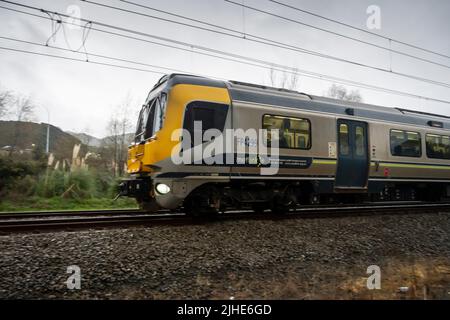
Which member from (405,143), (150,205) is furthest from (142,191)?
(405,143)

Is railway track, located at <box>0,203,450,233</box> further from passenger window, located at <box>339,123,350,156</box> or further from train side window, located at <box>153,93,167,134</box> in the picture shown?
train side window, located at <box>153,93,167,134</box>

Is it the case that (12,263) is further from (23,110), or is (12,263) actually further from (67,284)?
(23,110)

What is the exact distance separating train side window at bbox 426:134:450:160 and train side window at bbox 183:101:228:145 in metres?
8.98

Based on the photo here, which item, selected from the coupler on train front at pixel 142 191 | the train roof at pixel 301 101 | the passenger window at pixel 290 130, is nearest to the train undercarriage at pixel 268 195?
the coupler on train front at pixel 142 191

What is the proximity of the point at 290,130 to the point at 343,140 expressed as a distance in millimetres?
2228

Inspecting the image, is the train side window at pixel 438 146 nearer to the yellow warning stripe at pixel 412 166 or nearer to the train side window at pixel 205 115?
the yellow warning stripe at pixel 412 166

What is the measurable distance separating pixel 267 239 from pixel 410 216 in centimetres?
551

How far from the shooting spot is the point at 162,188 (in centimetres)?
725

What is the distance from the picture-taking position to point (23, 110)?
23203mm

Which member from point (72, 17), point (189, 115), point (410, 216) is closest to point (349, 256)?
point (189, 115)

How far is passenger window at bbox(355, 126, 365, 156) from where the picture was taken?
1042 centimetres

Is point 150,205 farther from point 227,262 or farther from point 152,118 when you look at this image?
point 227,262

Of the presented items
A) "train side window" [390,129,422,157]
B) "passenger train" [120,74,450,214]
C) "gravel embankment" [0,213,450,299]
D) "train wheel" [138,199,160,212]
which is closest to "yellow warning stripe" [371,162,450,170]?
"passenger train" [120,74,450,214]

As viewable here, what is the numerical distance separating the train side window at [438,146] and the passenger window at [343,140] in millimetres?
4414
